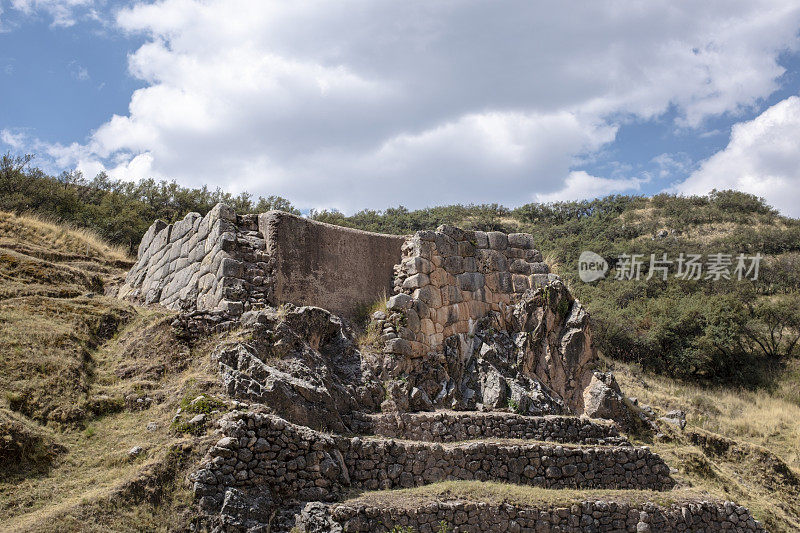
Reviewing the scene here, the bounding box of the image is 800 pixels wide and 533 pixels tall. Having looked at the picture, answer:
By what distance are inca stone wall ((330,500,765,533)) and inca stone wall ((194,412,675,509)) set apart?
611 mm

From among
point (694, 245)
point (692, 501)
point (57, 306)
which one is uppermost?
point (694, 245)

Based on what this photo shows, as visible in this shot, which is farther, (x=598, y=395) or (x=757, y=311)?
(x=757, y=311)

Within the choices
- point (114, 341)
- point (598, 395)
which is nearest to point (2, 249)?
point (114, 341)

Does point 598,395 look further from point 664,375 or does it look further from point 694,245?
point 694,245

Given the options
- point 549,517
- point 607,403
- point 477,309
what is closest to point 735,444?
point 607,403

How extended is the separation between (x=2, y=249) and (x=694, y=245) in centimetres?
3428

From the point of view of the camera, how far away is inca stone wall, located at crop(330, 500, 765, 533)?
7832 millimetres

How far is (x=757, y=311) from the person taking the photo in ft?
87.2

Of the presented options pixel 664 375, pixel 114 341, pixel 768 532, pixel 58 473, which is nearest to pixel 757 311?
pixel 664 375

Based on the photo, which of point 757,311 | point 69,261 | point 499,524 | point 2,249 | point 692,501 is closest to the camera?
point 499,524

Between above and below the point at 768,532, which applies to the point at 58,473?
above

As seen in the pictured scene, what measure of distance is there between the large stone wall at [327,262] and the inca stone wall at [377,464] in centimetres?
340

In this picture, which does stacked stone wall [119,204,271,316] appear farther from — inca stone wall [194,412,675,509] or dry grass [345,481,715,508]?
dry grass [345,481,715,508]

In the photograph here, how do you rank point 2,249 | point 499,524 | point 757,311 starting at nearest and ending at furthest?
point 499,524
point 2,249
point 757,311
